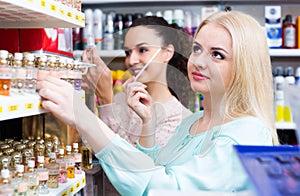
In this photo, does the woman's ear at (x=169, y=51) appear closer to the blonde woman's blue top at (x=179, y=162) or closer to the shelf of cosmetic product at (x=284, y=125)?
the blonde woman's blue top at (x=179, y=162)

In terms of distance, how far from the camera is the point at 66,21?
1289 millimetres

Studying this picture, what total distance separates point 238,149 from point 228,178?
0.50m

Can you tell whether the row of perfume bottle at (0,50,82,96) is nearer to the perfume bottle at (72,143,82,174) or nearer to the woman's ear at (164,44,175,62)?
the perfume bottle at (72,143,82,174)

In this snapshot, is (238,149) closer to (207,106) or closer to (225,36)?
(225,36)

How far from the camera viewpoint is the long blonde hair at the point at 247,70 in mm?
1181

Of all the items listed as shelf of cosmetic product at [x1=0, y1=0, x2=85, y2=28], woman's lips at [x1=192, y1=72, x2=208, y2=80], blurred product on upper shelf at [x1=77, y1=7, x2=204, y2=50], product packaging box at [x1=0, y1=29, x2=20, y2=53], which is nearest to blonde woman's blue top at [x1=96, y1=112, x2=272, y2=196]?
woman's lips at [x1=192, y1=72, x2=208, y2=80]

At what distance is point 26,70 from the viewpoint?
110 cm

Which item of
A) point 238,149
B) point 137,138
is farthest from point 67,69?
point 238,149

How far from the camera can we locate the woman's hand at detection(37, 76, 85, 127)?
112 centimetres

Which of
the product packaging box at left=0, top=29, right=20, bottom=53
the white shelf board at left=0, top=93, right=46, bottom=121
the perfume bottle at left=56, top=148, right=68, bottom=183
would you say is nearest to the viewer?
the white shelf board at left=0, top=93, right=46, bottom=121

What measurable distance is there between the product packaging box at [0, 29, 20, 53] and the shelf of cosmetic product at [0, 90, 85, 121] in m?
0.33

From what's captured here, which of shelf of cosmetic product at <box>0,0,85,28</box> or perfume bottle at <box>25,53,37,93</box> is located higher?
shelf of cosmetic product at <box>0,0,85,28</box>

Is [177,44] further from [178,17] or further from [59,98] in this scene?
[178,17]

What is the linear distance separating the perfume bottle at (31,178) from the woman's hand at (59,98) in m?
0.14
